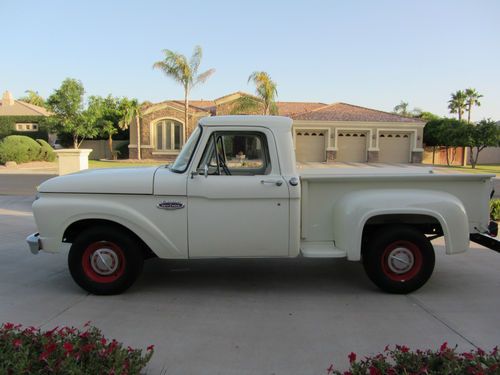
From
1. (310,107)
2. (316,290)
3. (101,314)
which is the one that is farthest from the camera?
(310,107)

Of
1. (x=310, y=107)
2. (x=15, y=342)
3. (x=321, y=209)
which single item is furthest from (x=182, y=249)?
(x=310, y=107)

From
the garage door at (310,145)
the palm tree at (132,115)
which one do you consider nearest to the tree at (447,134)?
the garage door at (310,145)

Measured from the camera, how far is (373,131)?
116 feet

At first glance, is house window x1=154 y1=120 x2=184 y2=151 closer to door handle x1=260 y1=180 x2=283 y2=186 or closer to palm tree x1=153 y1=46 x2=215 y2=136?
palm tree x1=153 y1=46 x2=215 y2=136

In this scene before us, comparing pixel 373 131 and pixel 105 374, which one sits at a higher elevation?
pixel 373 131

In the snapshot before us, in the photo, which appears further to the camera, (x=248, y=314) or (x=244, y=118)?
(x=244, y=118)

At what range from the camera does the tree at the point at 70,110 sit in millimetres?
34062

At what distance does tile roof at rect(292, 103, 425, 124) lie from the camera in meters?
35.5

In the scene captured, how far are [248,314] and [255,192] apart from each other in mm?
1274

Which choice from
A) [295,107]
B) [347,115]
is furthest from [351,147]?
[295,107]

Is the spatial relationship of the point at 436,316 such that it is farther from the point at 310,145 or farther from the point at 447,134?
the point at 447,134

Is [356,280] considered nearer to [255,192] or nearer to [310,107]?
[255,192]

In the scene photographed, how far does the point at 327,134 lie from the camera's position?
3522cm

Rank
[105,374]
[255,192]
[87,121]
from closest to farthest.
Answer: [105,374] < [255,192] < [87,121]
